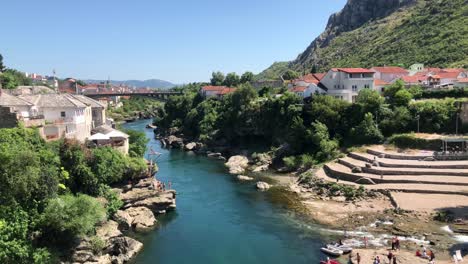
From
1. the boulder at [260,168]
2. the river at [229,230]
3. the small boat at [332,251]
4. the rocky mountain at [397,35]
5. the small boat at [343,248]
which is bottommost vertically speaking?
the river at [229,230]

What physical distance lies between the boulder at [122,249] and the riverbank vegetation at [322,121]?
30084mm

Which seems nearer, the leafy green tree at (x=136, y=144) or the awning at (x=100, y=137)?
the awning at (x=100, y=137)

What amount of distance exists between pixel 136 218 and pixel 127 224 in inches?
55.4

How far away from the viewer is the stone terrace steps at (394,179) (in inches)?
1668

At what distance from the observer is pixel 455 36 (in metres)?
101

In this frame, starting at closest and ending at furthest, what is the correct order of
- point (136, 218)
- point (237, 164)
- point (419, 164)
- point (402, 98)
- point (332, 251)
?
point (332, 251) < point (136, 218) < point (419, 164) < point (402, 98) < point (237, 164)

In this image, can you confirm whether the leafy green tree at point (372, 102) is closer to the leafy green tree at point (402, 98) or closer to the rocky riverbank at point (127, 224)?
the leafy green tree at point (402, 98)

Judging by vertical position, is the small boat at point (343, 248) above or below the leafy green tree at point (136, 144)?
below

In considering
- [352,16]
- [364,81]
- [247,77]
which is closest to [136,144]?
[364,81]

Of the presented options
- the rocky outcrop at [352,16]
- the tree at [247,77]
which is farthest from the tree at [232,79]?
the rocky outcrop at [352,16]

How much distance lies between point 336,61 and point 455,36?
3987 centimetres

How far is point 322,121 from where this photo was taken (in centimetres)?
6256

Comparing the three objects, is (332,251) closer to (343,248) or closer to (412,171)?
(343,248)

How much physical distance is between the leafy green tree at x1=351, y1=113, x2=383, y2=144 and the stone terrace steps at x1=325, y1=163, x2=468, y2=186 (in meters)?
8.77
